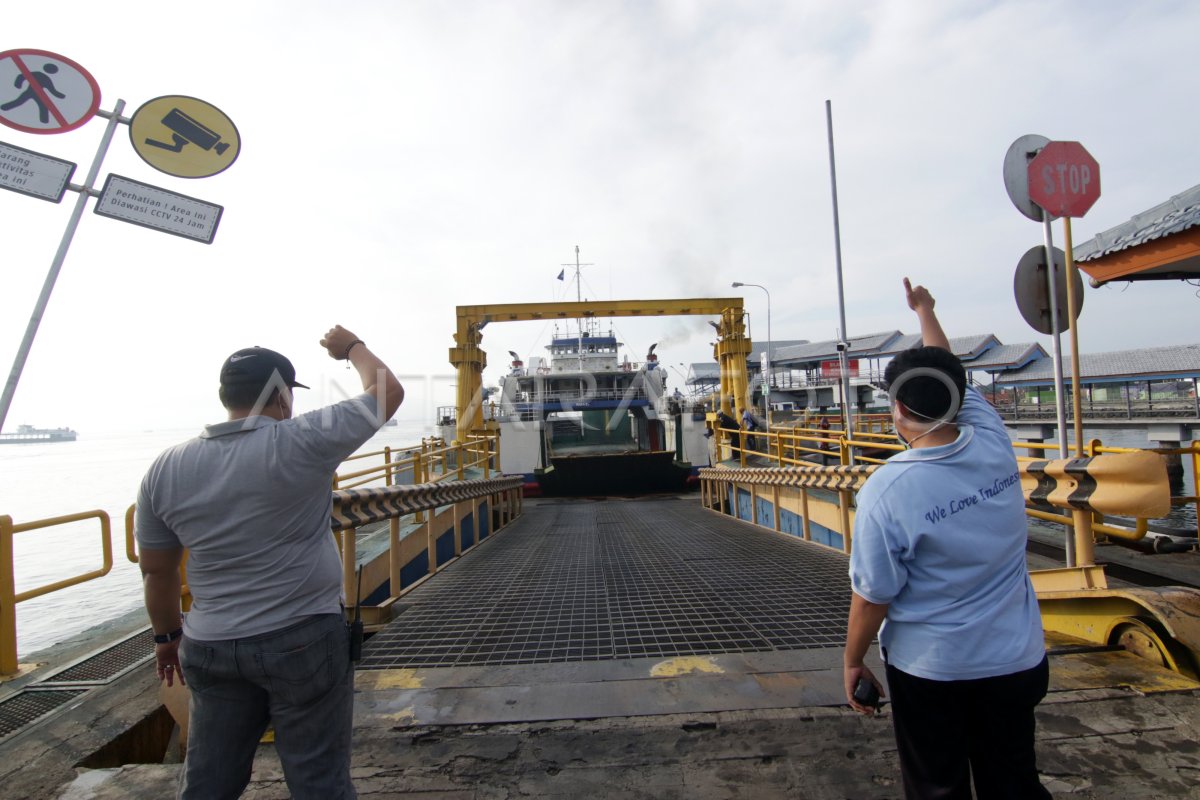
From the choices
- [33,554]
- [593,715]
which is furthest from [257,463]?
[33,554]

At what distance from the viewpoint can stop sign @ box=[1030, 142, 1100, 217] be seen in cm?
340

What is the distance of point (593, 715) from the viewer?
2.63 metres

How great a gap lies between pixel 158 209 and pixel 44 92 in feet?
2.60

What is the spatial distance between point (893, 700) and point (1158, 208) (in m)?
4.21

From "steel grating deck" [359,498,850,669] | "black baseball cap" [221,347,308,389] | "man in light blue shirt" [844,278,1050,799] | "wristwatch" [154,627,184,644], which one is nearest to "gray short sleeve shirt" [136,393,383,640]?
"black baseball cap" [221,347,308,389]

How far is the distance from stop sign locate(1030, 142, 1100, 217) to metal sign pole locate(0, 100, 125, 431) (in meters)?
5.40

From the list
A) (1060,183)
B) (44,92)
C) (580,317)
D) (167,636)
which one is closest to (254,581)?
(167,636)

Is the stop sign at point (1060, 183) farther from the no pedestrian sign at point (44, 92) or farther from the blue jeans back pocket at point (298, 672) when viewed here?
the no pedestrian sign at point (44, 92)

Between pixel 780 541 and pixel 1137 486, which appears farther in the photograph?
pixel 780 541

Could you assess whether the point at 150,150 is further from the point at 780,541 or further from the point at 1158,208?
the point at 780,541

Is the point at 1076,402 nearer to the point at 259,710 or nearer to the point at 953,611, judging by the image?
the point at 953,611

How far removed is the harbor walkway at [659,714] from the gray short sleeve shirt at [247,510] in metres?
1.00

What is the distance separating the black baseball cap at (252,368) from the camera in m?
1.75

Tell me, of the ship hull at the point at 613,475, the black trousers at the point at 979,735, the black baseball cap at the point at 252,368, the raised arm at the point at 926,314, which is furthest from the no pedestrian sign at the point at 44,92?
the ship hull at the point at 613,475
